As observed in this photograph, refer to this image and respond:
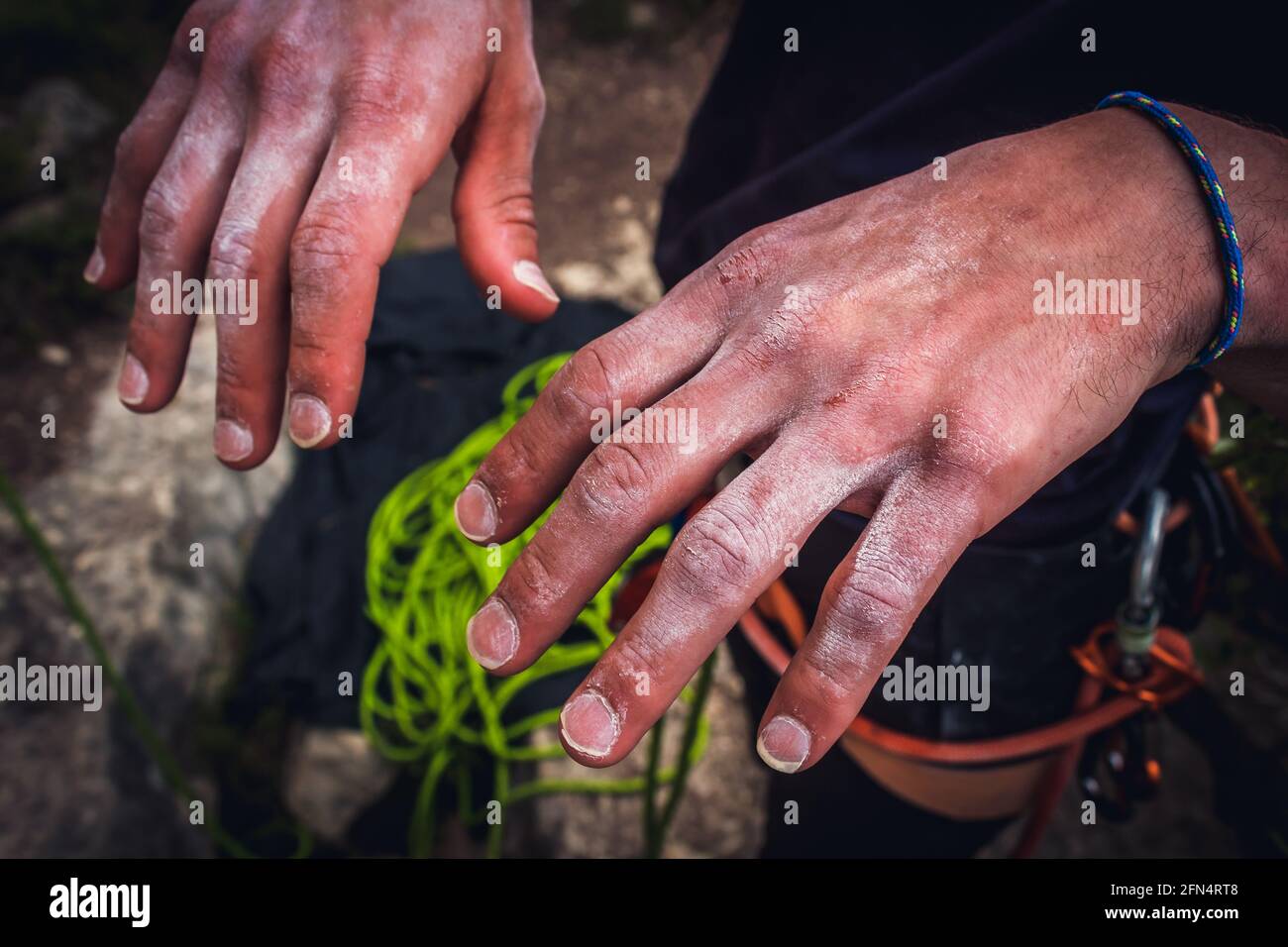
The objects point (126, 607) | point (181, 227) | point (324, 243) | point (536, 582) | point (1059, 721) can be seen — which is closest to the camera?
point (536, 582)

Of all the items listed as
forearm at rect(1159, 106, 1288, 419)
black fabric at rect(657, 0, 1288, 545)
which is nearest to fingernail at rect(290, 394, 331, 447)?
black fabric at rect(657, 0, 1288, 545)

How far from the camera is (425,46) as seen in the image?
118 centimetres

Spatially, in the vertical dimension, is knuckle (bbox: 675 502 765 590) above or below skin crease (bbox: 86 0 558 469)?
below

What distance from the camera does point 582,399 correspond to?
0.98m

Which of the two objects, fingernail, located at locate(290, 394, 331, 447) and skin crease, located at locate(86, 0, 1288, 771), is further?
fingernail, located at locate(290, 394, 331, 447)

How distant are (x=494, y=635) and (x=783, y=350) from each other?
1.58 feet

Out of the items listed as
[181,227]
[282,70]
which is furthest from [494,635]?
[282,70]

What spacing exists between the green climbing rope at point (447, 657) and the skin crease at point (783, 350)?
3.92 ft

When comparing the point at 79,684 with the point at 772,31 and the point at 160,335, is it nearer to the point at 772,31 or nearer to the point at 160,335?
the point at 160,335

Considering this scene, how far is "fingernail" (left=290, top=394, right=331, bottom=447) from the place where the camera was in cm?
106

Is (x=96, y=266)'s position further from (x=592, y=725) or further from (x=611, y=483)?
(x=592, y=725)

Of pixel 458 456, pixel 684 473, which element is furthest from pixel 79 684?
pixel 684 473

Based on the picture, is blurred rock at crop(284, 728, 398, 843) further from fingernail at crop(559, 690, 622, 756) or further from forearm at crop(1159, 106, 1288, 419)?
forearm at crop(1159, 106, 1288, 419)

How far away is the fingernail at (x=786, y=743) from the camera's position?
85cm
